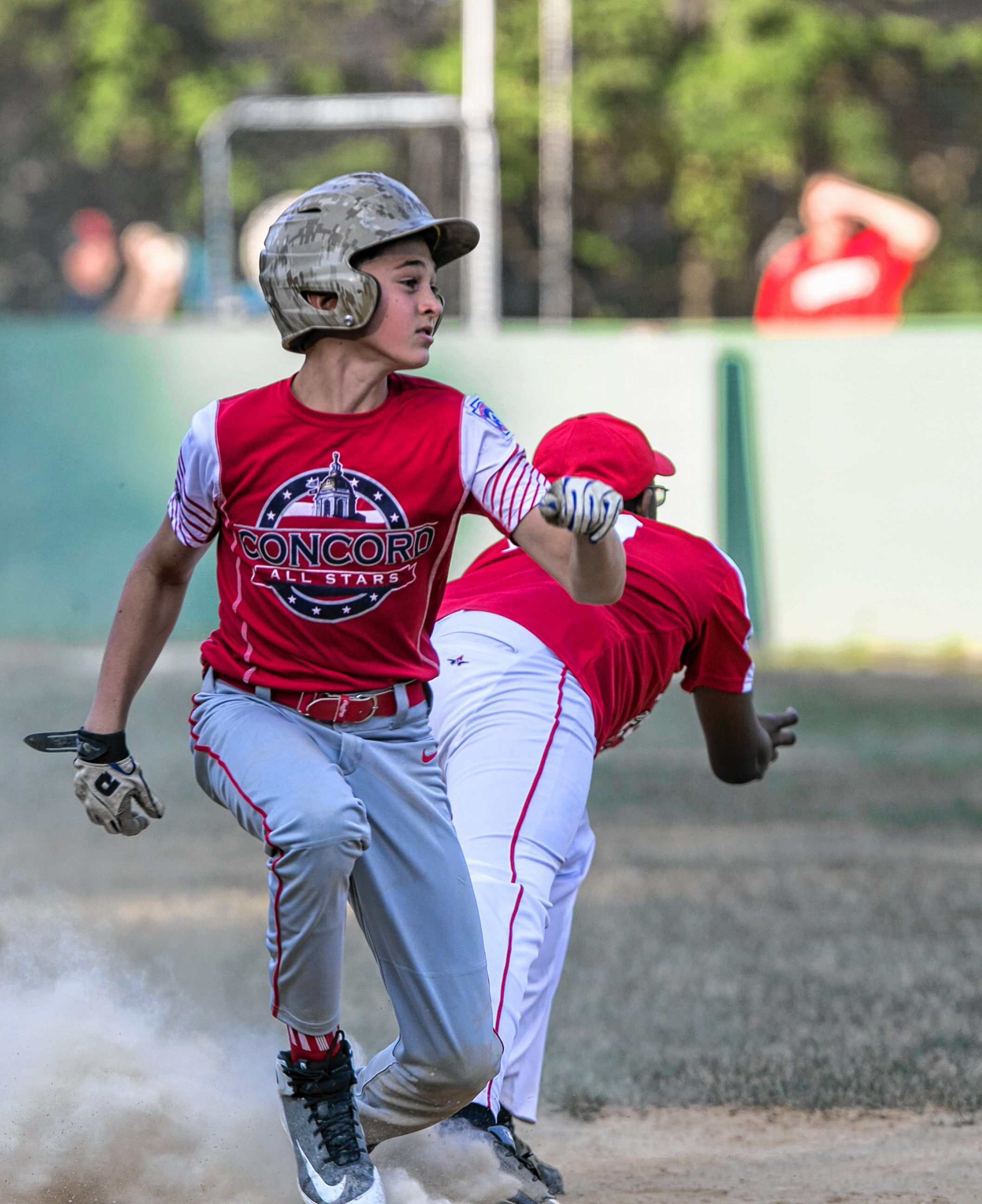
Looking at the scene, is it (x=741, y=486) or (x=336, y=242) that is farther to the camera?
(x=741, y=486)

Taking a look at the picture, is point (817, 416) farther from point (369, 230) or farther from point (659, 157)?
point (659, 157)

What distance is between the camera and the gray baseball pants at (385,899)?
3.22 m

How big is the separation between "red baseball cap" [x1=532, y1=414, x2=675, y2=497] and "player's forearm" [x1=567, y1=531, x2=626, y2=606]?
0.97 metres

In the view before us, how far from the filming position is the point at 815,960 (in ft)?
19.9

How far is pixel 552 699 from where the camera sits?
4000 millimetres

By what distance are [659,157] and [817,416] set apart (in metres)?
15.3

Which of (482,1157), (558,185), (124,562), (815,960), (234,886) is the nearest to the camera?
(482,1157)

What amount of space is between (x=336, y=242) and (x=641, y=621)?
Answer: 4.38ft

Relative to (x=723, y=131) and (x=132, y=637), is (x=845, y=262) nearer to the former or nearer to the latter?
(x=132, y=637)

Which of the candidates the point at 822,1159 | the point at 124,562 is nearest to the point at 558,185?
the point at 124,562

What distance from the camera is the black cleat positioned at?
3676 mm

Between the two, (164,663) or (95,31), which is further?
(95,31)

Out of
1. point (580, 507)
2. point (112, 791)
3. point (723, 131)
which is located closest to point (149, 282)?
point (723, 131)

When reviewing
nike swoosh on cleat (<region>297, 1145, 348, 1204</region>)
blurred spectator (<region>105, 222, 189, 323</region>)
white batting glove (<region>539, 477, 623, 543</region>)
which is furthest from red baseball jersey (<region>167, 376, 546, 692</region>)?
blurred spectator (<region>105, 222, 189, 323</region>)
